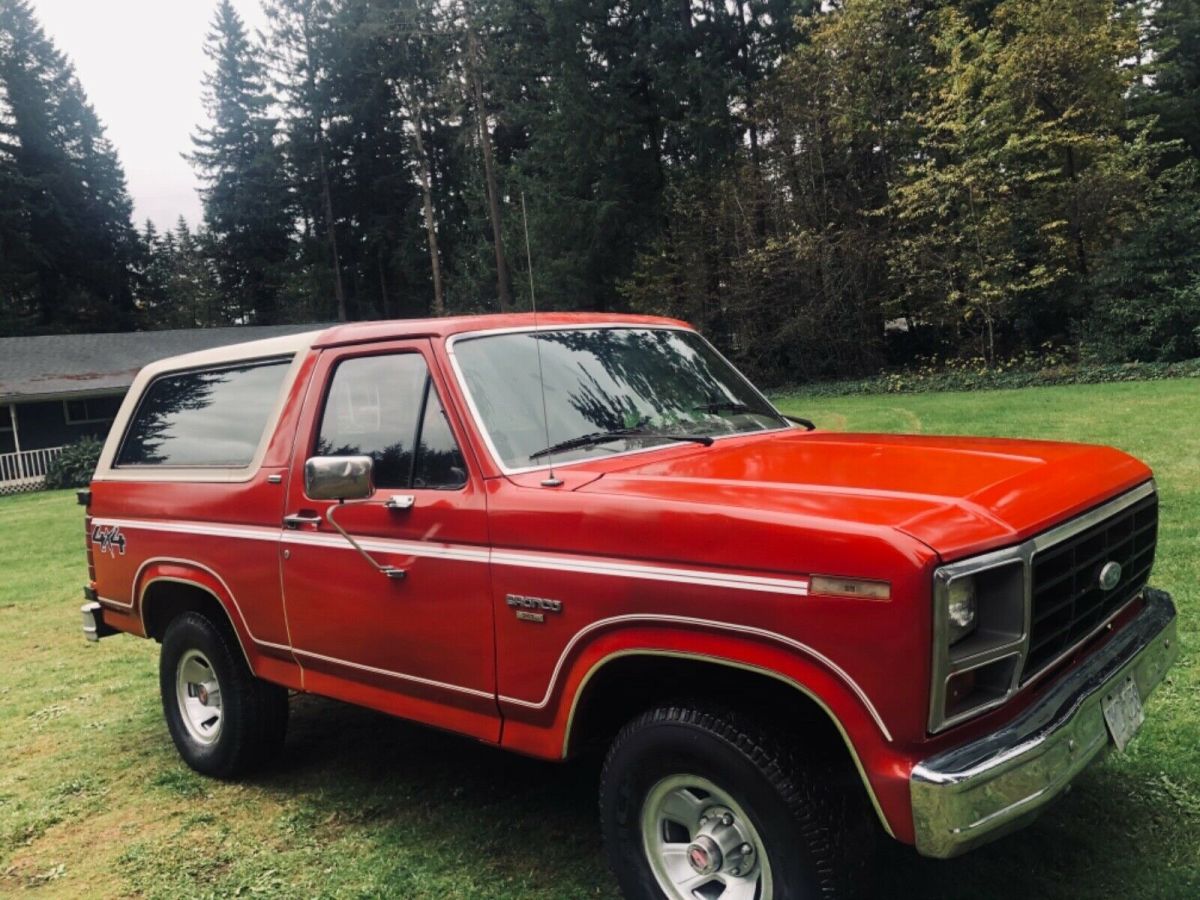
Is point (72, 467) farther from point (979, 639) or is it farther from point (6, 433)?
→ point (979, 639)

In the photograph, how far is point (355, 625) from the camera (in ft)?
12.2

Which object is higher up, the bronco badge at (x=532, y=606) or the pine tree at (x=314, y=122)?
the pine tree at (x=314, y=122)

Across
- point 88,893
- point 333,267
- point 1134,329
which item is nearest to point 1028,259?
point 1134,329

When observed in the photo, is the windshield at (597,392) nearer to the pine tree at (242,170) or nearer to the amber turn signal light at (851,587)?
the amber turn signal light at (851,587)

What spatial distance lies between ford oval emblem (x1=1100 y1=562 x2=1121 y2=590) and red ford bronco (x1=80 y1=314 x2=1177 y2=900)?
1 cm

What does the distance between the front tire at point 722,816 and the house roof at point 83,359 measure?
25007 mm

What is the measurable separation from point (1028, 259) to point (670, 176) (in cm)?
1266

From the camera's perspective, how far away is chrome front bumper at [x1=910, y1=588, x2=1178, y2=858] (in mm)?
2275

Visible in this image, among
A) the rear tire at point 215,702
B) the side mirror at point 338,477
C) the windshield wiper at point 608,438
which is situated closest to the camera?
the side mirror at point 338,477

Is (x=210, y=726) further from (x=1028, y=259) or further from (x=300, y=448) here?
(x=1028, y=259)

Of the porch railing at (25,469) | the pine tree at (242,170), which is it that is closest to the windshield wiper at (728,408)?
the porch railing at (25,469)

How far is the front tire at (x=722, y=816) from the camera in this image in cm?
253

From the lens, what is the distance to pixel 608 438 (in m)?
3.47

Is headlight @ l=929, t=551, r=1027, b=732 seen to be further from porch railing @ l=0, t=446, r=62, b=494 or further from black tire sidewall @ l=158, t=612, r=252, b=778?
porch railing @ l=0, t=446, r=62, b=494
